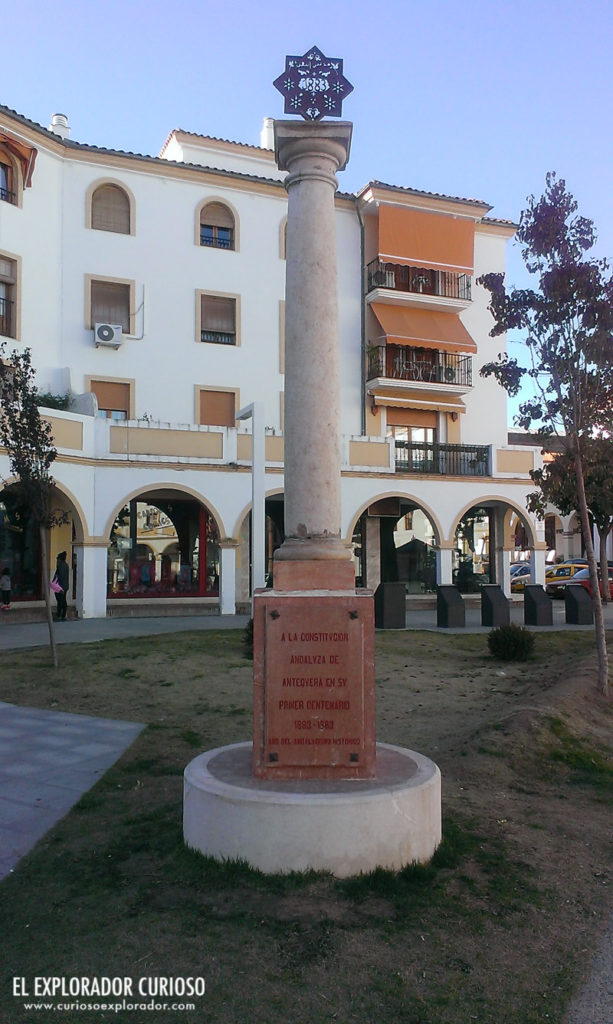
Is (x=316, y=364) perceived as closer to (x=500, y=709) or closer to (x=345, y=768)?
(x=345, y=768)

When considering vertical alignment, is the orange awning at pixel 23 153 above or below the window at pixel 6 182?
above

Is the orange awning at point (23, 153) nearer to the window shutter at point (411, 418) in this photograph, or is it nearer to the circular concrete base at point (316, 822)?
the window shutter at point (411, 418)

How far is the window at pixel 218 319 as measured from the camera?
2486 cm

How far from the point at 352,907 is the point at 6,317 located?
20.2 meters

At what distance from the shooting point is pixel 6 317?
21.2 metres

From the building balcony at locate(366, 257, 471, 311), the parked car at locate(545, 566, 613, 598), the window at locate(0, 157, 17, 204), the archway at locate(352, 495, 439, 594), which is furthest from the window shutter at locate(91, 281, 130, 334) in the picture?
the parked car at locate(545, 566, 613, 598)

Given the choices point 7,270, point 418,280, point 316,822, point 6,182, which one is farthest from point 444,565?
point 316,822

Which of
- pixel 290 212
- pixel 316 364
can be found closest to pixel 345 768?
pixel 316 364

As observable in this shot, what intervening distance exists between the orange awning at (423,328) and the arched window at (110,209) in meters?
8.15

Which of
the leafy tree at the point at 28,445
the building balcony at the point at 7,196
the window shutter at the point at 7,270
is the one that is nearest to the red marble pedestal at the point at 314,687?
the leafy tree at the point at 28,445

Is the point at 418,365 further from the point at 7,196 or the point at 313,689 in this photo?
the point at 313,689

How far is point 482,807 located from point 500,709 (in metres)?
3.69

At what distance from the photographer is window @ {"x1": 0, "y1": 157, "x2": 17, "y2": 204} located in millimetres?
21047

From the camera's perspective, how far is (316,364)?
20.6 feet
